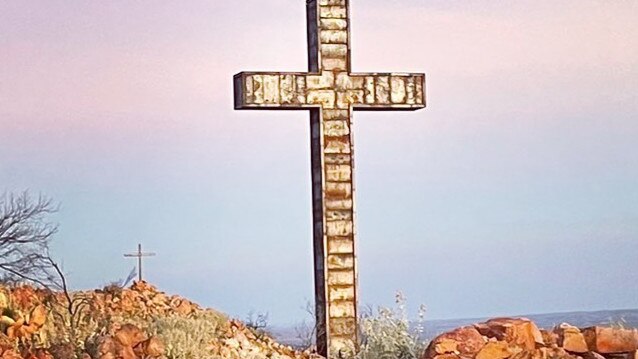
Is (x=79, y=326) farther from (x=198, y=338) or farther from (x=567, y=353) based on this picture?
(x=567, y=353)

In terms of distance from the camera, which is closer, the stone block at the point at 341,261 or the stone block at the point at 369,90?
the stone block at the point at 341,261

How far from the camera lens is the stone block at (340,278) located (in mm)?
14484

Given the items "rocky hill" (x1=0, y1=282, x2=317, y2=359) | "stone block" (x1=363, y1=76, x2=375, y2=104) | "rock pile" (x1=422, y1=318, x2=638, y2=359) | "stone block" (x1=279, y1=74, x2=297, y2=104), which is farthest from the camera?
"stone block" (x1=363, y1=76, x2=375, y2=104)

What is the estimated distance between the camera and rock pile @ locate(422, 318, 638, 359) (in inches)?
471

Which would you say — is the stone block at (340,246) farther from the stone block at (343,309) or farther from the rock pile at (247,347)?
the rock pile at (247,347)

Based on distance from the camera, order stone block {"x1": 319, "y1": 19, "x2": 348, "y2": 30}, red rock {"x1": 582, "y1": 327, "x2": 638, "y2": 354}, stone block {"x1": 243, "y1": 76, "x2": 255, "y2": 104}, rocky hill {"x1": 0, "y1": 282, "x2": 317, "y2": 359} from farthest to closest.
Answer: stone block {"x1": 319, "y1": 19, "x2": 348, "y2": 30} < stone block {"x1": 243, "y1": 76, "x2": 255, "y2": 104} < red rock {"x1": 582, "y1": 327, "x2": 638, "y2": 354} < rocky hill {"x1": 0, "y1": 282, "x2": 317, "y2": 359}

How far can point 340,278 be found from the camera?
1450cm

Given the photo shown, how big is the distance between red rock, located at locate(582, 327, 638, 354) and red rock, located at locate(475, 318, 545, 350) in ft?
1.31

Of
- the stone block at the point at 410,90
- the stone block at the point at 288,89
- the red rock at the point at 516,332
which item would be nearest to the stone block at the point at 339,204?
the stone block at the point at 288,89

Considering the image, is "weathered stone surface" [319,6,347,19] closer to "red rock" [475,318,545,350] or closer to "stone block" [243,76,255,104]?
"stone block" [243,76,255,104]

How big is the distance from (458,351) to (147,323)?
274 centimetres

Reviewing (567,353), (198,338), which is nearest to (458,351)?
(567,353)

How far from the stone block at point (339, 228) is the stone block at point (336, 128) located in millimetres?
844

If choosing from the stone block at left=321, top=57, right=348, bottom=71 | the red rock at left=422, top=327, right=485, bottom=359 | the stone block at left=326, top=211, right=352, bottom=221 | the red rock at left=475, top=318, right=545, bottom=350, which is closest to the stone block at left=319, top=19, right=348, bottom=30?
the stone block at left=321, top=57, right=348, bottom=71
